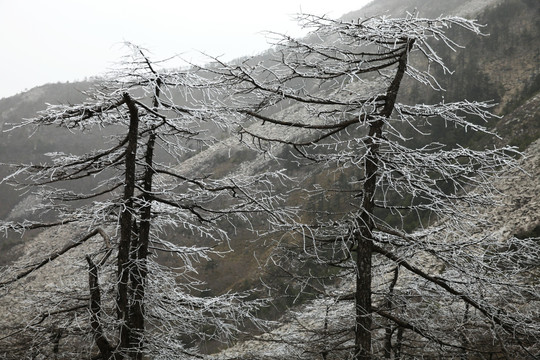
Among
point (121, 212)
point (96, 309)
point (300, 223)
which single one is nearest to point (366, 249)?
point (300, 223)

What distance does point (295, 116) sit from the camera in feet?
94.2

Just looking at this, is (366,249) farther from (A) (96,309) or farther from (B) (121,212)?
(A) (96,309)

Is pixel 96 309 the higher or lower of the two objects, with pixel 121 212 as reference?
lower

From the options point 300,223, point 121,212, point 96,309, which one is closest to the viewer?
point 300,223

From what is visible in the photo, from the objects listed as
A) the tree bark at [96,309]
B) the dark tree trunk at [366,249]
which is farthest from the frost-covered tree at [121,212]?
the dark tree trunk at [366,249]

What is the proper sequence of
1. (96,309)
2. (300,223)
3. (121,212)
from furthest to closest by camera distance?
(121,212) → (96,309) → (300,223)

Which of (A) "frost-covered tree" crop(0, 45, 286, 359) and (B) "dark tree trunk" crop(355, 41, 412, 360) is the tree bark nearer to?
(A) "frost-covered tree" crop(0, 45, 286, 359)

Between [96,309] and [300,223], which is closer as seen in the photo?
[300,223]

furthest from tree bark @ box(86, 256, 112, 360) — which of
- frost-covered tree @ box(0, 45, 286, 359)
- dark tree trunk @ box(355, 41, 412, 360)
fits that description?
dark tree trunk @ box(355, 41, 412, 360)

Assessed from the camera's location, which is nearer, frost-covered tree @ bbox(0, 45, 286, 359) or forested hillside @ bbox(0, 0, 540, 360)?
forested hillside @ bbox(0, 0, 540, 360)

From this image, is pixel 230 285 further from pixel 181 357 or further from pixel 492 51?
pixel 492 51

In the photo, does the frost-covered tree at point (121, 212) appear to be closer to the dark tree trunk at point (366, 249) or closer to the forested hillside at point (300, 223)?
the forested hillside at point (300, 223)

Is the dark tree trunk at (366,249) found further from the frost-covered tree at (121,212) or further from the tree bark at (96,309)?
the tree bark at (96,309)

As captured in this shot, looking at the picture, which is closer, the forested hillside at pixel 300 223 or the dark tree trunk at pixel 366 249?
the forested hillside at pixel 300 223
